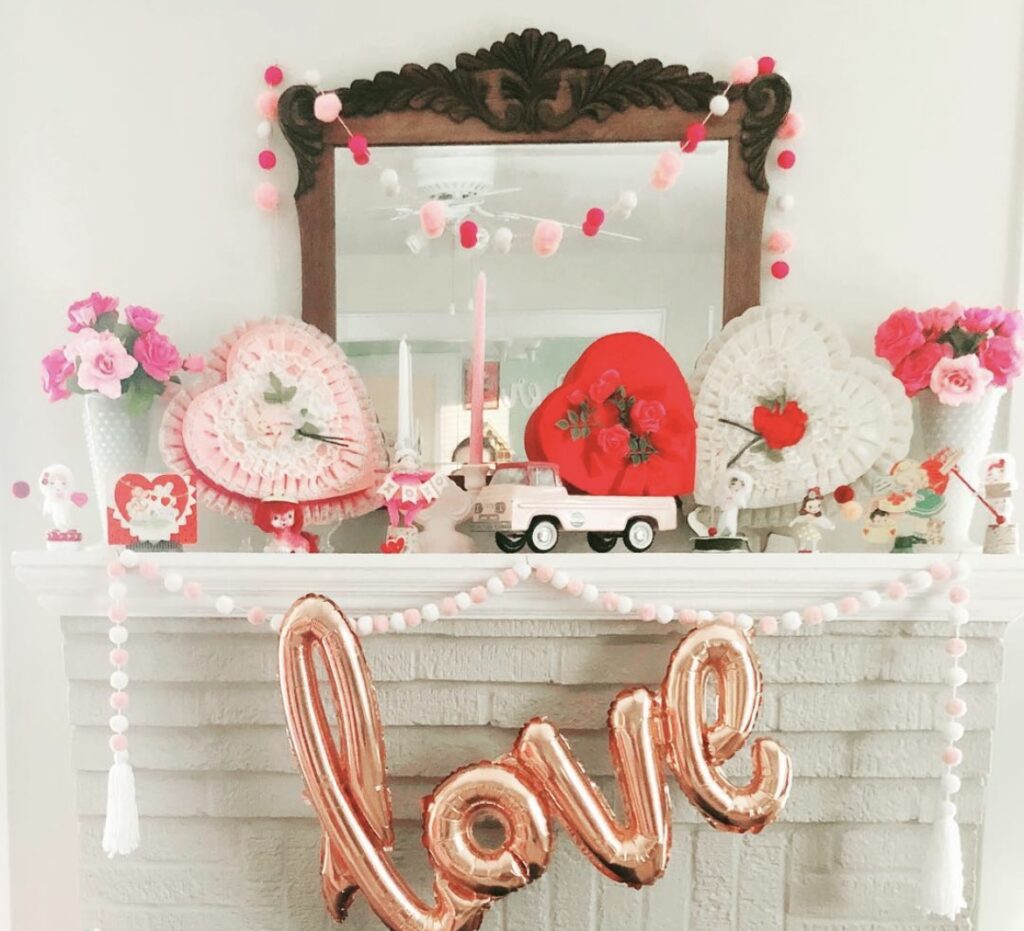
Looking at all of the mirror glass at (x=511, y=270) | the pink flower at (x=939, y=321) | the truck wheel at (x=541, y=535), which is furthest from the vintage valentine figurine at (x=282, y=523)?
the pink flower at (x=939, y=321)

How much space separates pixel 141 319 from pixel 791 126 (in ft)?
3.04

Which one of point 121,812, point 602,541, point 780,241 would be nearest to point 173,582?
point 121,812

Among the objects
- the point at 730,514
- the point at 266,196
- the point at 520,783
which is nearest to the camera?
the point at 520,783

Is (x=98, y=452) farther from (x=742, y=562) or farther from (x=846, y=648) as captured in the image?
(x=846, y=648)

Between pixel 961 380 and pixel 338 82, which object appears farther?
pixel 338 82

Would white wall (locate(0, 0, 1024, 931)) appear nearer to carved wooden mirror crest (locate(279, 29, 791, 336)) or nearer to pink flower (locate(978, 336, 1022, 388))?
carved wooden mirror crest (locate(279, 29, 791, 336))

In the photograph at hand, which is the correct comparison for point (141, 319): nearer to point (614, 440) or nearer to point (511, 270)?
point (511, 270)

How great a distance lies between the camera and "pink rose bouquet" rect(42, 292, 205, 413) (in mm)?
970

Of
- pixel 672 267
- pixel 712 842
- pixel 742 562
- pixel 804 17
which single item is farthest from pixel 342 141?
pixel 712 842

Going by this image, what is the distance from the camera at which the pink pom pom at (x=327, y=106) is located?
1.06 meters

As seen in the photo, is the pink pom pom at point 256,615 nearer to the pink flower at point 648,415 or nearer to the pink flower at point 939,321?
the pink flower at point 648,415

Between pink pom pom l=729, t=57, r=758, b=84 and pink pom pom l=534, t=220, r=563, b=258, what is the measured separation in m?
0.31

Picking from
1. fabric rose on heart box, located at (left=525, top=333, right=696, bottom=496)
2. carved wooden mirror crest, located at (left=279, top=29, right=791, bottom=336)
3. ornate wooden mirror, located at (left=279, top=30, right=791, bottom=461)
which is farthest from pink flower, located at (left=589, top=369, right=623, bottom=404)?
carved wooden mirror crest, located at (left=279, top=29, right=791, bottom=336)

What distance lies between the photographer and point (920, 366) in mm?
1003
